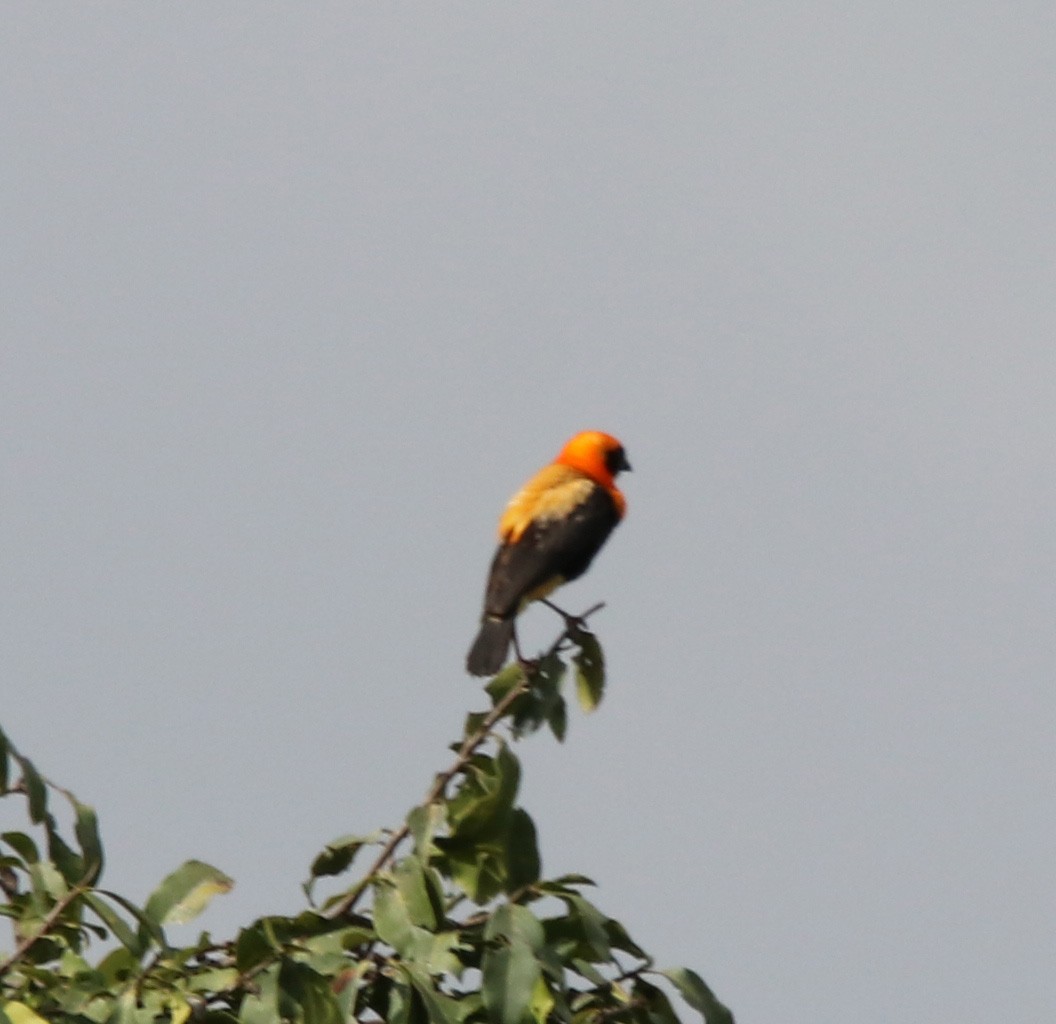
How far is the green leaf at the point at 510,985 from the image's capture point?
183 inches

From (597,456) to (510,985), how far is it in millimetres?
6515

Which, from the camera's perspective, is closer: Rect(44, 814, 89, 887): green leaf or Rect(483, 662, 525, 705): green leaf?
Rect(44, 814, 89, 887): green leaf

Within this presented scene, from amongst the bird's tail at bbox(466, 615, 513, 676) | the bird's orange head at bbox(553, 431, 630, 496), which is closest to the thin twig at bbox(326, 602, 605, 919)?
the bird's tail at bbox(466, 615, 513, 676)

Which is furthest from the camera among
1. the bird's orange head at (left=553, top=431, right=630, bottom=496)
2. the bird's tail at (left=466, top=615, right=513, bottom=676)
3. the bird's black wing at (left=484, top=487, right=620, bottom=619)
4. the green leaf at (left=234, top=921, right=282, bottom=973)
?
the bird's orange head at (left=553, top=431, right=630, bottom=496)

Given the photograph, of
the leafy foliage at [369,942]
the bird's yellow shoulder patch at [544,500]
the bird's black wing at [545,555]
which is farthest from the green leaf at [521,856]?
the bird's yellow shoulder patch at [544,500]

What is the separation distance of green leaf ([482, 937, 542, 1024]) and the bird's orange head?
245 inches

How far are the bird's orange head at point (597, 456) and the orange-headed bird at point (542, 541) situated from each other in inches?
1.6

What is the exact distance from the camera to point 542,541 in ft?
31.7

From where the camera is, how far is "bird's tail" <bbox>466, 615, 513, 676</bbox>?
8.85 m

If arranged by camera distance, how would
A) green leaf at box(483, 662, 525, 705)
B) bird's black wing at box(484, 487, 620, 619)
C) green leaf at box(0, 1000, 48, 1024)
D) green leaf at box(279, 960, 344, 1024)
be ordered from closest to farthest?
green leaf at box(0, 1000, 48, 1024), green leaf at box(279, 960, 344, 1024), green leaf at box(483, 662, 525, 705), bird's black wing at box(484, 487, 620, 619)

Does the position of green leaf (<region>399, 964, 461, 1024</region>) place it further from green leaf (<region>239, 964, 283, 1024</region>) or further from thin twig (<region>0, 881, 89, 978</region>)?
thin twig (<region>0, 881, 89, 978</region>)

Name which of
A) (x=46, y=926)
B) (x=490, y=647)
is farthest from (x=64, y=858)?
(x=490, y=647)

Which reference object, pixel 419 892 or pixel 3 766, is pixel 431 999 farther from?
pixel 3 766

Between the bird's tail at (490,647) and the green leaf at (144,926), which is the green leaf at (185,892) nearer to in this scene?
the green leaf at (144,926)
